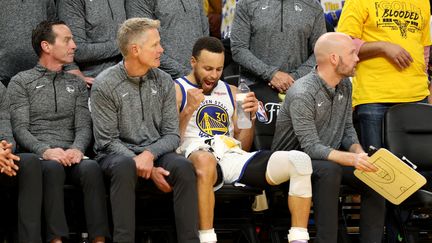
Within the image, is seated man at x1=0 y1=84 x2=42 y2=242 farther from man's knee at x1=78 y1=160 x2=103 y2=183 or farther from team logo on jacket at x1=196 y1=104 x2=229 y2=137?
team logo on jacket at x1=196 y1=104 x2=229 y2=137

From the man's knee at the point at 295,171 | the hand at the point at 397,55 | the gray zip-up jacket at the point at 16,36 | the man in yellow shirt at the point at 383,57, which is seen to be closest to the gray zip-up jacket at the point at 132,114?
the man's knee at the point at 295,171

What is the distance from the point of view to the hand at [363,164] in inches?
190

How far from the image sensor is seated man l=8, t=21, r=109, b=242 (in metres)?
4.82

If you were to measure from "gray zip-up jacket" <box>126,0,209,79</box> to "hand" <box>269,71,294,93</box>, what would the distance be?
655mm

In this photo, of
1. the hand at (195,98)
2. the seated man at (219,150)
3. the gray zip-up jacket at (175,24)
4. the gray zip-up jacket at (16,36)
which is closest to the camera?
the seated man at (219,150)

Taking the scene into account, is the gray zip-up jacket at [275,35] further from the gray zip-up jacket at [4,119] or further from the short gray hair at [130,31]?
the gray zip-up jacket at [4,119]

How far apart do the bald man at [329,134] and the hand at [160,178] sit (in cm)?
91

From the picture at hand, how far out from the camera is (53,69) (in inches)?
216

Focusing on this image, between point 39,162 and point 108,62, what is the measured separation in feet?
4.60

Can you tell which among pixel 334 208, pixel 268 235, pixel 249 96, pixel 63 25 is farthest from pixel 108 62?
pixel 334 208

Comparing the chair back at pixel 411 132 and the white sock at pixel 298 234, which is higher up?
the chair back at pixel 411 132

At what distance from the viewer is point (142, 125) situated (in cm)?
518

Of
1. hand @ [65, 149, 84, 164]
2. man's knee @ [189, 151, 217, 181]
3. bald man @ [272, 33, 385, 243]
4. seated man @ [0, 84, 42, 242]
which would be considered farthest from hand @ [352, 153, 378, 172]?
seated man @ [0, 84, 42, 242]

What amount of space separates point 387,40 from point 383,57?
0.15m
